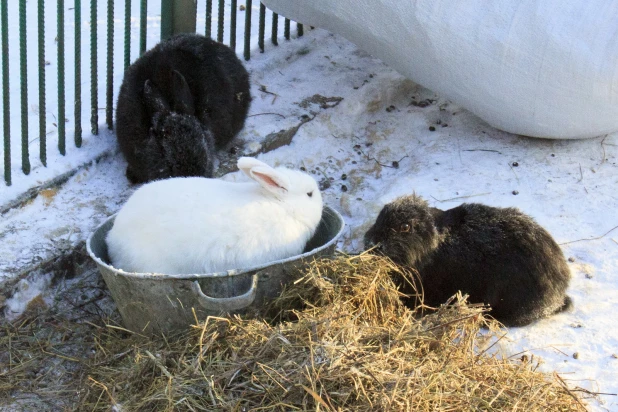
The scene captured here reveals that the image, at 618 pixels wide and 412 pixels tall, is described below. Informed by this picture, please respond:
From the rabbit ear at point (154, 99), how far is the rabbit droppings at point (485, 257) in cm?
160

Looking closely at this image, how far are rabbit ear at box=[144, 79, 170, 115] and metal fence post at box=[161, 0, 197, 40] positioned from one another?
121 centimetres

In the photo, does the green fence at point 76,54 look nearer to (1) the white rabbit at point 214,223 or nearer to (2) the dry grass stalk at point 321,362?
(1) the white rabbit at point 214,223

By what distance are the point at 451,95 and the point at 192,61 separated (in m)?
1.77

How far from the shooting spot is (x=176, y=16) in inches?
237

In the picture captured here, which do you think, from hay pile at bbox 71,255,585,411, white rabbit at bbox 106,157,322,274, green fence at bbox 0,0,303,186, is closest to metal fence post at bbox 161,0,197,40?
green fence at bbox 0,0,303,186

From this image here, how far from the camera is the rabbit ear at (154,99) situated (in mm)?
Answer: 4816

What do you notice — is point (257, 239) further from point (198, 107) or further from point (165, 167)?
point (198, 107)

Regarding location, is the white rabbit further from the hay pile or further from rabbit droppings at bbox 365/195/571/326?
rabbit droppings at bbox 365/195/571/326

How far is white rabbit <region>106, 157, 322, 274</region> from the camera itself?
12.0 feet

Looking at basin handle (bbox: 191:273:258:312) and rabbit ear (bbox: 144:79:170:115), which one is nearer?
basin handle (bbox: 191:273:258:312)

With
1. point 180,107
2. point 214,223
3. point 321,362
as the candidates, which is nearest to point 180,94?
point 180,107

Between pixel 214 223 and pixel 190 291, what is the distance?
0.35m

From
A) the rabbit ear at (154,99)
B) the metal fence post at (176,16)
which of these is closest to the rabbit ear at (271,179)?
the rabbit ear at (154,99)

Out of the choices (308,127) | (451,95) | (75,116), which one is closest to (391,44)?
(451,95)
